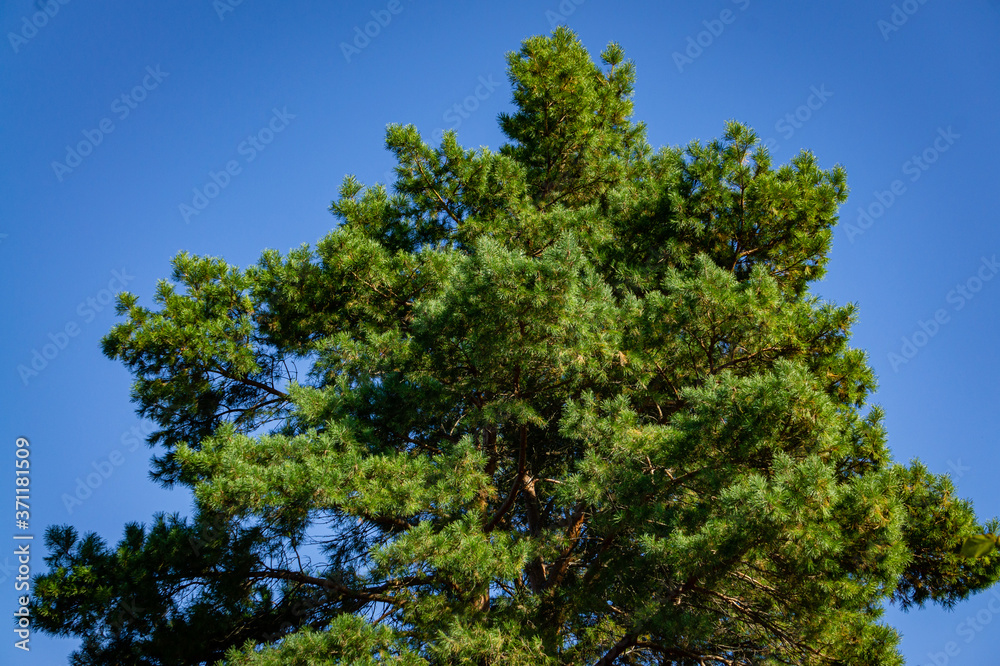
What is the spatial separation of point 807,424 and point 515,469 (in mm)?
4068

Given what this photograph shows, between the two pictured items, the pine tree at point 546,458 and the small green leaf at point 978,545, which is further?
the pine tree at point 546,458

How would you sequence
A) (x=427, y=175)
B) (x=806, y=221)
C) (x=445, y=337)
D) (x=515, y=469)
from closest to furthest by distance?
(x=445, y=337), (x=806, y=221), (x=515, y=469), (x=427, y=175)

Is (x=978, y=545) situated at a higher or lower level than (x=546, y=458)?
lower

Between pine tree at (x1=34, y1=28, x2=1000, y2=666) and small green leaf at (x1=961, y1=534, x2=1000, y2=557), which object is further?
pine tree at (x1=34, y1=28, x2=1000, y2=666)

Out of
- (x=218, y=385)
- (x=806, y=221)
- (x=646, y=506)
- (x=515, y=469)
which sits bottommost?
(x=646, y=506)

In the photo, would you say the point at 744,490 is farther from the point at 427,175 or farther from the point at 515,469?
the point at 427,175

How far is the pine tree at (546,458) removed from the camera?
5.27 meters

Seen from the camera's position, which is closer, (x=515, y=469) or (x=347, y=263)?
(x=347, y=263)

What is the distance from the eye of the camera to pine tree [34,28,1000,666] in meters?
5.27

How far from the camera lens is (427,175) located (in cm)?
932

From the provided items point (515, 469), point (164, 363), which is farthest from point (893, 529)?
point (164, 363)

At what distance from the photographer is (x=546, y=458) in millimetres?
8492

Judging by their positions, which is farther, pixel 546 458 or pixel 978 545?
pixel 546 458

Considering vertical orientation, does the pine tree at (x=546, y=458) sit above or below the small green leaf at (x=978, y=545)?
above
